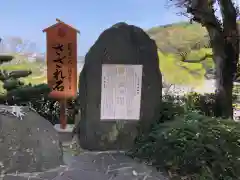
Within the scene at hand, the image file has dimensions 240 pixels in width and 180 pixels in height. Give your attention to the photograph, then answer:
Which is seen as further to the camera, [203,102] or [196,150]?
[203,102]

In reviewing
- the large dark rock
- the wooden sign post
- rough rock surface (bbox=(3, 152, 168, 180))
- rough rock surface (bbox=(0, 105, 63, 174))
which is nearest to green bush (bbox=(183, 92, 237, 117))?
the large dark rock

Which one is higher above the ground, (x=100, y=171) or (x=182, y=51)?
(x=182, y=51)

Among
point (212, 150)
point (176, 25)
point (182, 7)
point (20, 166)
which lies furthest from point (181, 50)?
point (20, 166)

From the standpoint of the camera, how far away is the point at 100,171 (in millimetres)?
4297

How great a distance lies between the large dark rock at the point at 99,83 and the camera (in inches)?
199

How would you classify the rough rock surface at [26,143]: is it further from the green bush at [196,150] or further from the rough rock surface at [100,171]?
the green bush at [196,150]

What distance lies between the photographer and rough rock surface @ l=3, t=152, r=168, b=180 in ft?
13.1

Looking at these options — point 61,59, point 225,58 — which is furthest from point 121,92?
point 225,58

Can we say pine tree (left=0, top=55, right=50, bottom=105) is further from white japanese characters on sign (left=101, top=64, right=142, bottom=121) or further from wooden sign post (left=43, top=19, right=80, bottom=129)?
white japanese characters on sign (left=101, top=64, right=142, bottom=121)

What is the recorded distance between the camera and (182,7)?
8.69 metres

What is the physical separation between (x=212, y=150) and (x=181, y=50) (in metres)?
9.17

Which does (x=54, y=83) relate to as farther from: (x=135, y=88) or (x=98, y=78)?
(x=135, y=88)

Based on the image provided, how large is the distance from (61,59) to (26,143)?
200cm

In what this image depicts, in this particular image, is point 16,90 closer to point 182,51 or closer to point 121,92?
point 121,92
